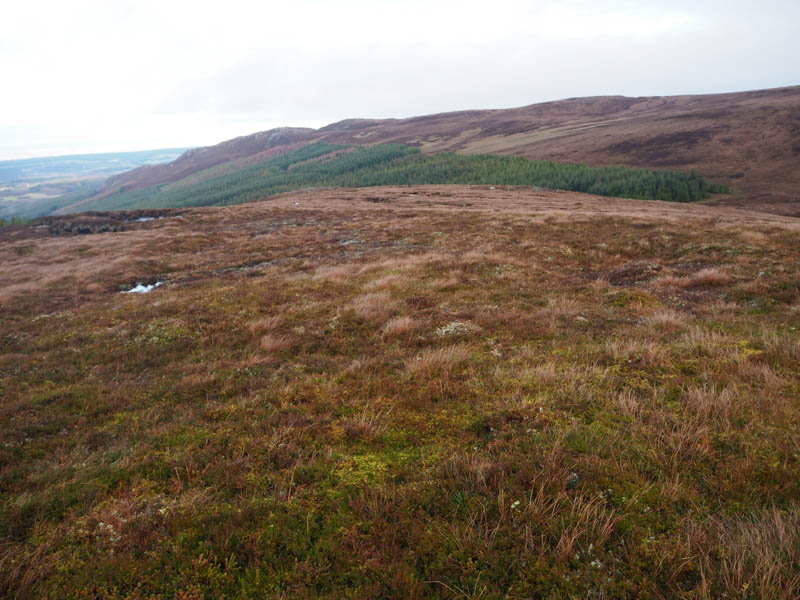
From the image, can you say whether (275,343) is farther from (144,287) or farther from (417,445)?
(144,287)

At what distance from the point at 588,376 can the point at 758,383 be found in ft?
8.32

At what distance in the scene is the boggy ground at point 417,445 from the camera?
3.46 m

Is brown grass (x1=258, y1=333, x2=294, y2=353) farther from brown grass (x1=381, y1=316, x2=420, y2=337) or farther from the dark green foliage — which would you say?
the dark green foliage

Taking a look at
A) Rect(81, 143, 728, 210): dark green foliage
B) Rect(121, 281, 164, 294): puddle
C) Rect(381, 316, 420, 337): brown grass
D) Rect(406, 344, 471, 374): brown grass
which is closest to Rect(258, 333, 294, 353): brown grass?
Rect(381, 316, 420, 337): brown grass

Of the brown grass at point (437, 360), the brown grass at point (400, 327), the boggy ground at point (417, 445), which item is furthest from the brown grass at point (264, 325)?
the brown grass at point (437, 360)

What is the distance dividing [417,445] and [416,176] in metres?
122

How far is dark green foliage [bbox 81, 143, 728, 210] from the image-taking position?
79.1m

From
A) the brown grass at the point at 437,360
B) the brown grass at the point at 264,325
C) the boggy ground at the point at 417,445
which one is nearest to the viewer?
the boggy ground at the point at 417,445

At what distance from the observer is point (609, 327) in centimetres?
988

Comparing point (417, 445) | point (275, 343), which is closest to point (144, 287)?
point (275, 343)

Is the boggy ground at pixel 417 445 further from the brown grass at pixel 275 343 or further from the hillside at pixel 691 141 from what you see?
the hillside at pixel 691 141

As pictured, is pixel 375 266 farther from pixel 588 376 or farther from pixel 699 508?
pixel 699 508

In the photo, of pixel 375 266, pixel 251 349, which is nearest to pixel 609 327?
pixel 251 349

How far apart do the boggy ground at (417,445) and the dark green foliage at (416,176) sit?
258ft
